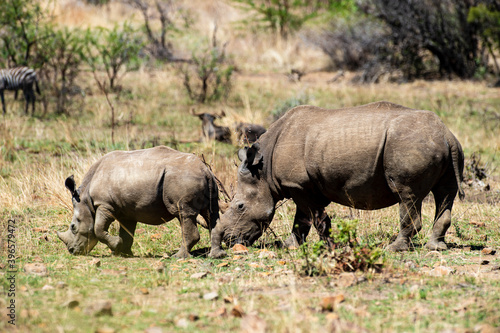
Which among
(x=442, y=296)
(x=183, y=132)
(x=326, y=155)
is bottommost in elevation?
(x=183, y=132)

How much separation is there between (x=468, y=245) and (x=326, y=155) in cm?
200

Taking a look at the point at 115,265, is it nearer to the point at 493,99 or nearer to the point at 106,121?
the point at 106,121

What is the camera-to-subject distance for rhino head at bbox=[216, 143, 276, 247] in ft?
22.2

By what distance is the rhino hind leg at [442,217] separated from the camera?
6473 mm

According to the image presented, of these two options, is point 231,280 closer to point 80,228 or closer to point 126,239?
point 126,239

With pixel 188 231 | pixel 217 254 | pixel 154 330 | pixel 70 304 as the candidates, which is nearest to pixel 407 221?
pixel 217 254

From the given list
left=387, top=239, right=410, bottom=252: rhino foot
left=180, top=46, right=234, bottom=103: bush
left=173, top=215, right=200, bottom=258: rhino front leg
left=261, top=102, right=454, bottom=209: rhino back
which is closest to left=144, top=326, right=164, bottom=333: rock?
left=173, top=215, right=200, bottom=258: rhino front leg

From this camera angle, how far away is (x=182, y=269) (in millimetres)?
5734

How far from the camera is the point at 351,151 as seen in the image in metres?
6.30

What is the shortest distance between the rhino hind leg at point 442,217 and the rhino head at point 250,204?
6.05ft

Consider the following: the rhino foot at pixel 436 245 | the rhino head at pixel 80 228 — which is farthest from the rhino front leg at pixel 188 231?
the rhino foot at pixel 436 245

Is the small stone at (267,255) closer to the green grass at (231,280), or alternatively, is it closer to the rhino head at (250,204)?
the green grass at (231,280)

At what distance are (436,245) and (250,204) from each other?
2129 millimetres

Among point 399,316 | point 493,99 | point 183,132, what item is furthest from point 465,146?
point 399,316
